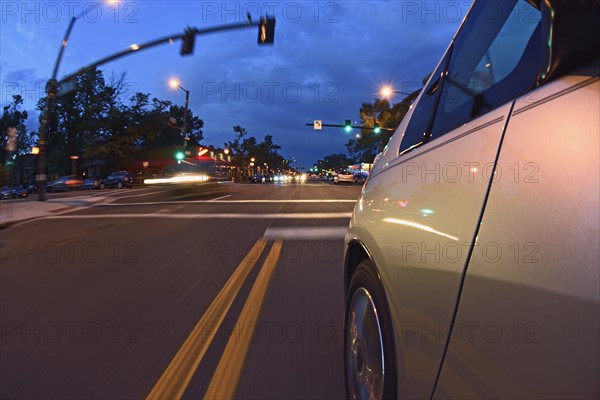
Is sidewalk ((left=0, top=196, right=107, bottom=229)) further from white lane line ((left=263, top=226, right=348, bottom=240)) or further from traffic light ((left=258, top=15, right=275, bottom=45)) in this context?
traffic light ((left=258, top=15, right=275, bottom=45))

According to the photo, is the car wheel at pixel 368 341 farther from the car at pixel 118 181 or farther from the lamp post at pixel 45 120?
the car at pixel 118 181

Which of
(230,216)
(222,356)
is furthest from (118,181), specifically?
(222,356)

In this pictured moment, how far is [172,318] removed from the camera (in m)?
4.19

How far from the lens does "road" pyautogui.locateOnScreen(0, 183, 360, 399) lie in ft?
9.66

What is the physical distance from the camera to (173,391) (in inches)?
110

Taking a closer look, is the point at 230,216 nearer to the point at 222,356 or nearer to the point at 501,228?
the point at 222,356

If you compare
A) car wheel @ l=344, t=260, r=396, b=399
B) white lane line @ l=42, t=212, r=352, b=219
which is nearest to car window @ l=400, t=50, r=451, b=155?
car wheel @ l=344, t=260, r=396, b=399

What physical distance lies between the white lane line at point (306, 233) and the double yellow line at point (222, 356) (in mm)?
3675

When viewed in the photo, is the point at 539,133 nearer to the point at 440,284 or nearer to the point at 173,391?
the point at 440,284

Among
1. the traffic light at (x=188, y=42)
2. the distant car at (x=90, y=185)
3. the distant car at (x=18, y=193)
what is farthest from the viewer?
the distant car at (x=90, y=185)

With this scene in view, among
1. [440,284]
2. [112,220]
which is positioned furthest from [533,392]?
[112,220]

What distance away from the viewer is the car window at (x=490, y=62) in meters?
1.52

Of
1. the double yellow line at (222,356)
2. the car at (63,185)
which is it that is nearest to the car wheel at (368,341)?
the double yellow line at (222,356)

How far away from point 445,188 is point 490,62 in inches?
24.0
